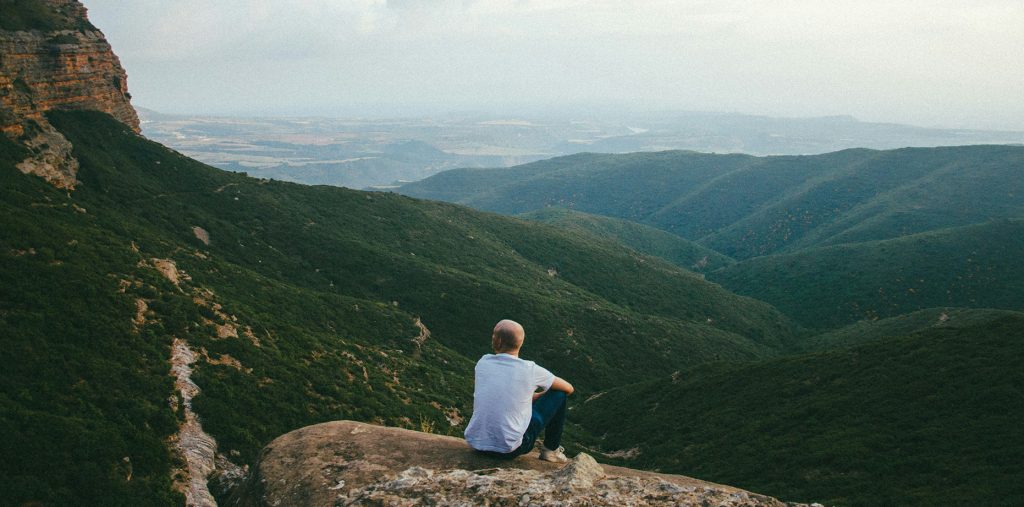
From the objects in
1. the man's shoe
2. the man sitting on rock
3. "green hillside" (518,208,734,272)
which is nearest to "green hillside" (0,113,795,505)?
the man sitting on rock

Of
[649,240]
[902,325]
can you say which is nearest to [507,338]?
[902,325]

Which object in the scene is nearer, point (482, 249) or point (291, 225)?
point (291, 225)

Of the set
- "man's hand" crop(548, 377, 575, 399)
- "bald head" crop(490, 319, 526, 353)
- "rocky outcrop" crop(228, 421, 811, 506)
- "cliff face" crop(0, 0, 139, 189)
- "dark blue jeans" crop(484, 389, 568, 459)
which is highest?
"cliff face" crop(0, 0, 139, 189)

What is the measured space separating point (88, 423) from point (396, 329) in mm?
33575

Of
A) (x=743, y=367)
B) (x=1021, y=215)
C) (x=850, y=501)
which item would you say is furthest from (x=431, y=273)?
(x=1021, y=215)

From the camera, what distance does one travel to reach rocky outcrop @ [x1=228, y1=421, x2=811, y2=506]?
30.6 feet

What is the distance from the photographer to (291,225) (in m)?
65.9

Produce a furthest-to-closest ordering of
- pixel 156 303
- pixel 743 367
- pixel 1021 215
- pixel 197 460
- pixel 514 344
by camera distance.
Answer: pixel 1021 215
pixel 743 367
pixel 156 303
pixel 197 460
pixel 514 344

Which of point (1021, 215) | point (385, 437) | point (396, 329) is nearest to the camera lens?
point (385, 437)

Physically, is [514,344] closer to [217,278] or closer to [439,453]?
[439,453]

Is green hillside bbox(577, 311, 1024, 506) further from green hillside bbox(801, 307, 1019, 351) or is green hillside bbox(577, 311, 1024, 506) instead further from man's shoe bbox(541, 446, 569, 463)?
green hillside bbox(801, 307, 1019, 351)

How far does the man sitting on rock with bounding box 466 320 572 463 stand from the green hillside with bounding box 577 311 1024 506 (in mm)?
15352

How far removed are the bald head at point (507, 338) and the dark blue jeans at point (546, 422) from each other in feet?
4.82

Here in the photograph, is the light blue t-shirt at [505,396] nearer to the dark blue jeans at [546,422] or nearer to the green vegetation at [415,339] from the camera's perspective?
the dark blue jeans at [546,422]
